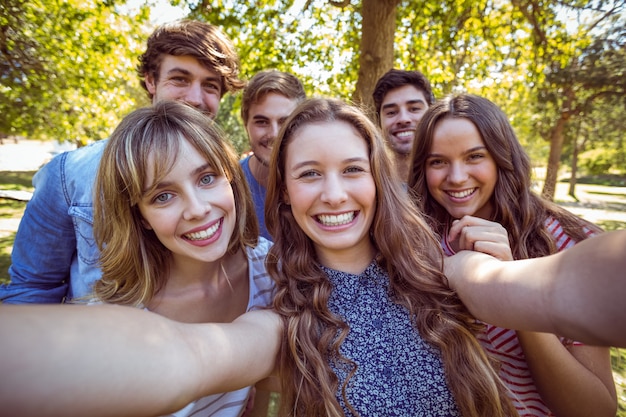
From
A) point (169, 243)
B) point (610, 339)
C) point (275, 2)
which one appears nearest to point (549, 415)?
point (610, 339)

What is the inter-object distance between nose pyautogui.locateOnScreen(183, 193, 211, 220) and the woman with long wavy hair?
1.28 metres

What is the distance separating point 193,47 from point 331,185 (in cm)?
193

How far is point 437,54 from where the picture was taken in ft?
30.8

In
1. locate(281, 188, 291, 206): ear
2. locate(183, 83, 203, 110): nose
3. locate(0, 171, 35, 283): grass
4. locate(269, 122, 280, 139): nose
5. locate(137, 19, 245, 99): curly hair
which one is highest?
locate(137, 19, 245, 99): curly hair

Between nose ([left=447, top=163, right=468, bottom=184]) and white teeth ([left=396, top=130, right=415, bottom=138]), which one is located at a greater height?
white teeth ([left=396, top=130, right=415, bottom=138])

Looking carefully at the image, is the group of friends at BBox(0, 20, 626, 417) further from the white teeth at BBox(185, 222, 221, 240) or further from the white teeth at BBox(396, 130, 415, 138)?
the white teeth at BBox(396, 130, 415, 138)

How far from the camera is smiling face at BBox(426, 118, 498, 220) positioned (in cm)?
217

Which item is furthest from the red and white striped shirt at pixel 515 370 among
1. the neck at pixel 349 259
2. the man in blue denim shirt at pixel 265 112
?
the man in blue denim shirt at pixel 265 112

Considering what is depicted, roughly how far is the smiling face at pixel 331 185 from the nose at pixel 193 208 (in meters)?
0.45

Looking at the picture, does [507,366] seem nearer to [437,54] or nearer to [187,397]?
[187,397]

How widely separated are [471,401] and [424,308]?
0.41m

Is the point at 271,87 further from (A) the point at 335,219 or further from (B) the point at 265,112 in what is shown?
(A) the point at 335,219

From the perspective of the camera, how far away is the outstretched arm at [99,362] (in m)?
0.68

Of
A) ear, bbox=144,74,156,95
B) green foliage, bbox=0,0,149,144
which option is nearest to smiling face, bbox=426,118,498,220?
ear, bbox=144,74,156,95
